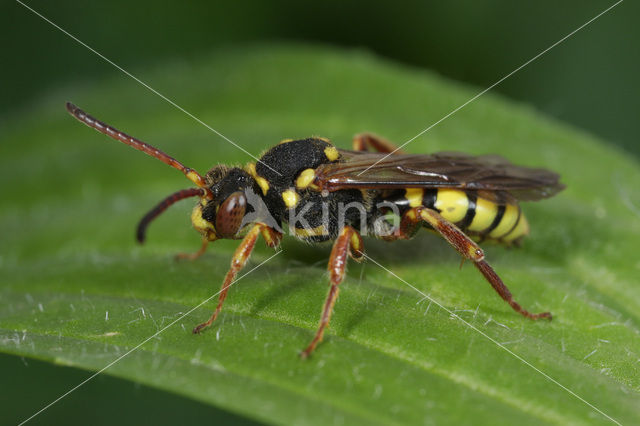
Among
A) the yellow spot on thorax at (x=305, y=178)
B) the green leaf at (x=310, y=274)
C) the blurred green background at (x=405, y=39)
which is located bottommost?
the green leaf at (x=310, y=274)

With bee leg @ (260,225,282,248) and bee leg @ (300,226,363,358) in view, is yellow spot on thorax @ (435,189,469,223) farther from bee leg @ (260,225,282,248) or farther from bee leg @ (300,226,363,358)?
bee leg @ (260,225,282,248)

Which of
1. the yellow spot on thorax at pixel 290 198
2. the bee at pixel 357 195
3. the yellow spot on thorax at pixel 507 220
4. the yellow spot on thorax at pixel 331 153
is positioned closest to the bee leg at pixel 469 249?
the bee at pixel 357 195

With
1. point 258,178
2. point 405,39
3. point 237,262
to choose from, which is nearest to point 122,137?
point 258,178

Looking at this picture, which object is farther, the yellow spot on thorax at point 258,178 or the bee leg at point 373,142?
the bee leg at point 373,142

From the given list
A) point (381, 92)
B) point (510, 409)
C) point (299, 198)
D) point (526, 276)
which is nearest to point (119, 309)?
point (299, 198)

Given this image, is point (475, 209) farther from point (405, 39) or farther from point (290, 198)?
point (405, 39)

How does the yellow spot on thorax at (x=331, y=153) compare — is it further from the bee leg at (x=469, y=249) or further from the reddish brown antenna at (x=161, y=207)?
the reddish brown antenna at (x=161, y=207)

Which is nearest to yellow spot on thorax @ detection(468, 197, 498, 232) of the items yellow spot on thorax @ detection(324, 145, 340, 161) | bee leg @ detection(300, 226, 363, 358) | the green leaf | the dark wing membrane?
the dark wing membrane
